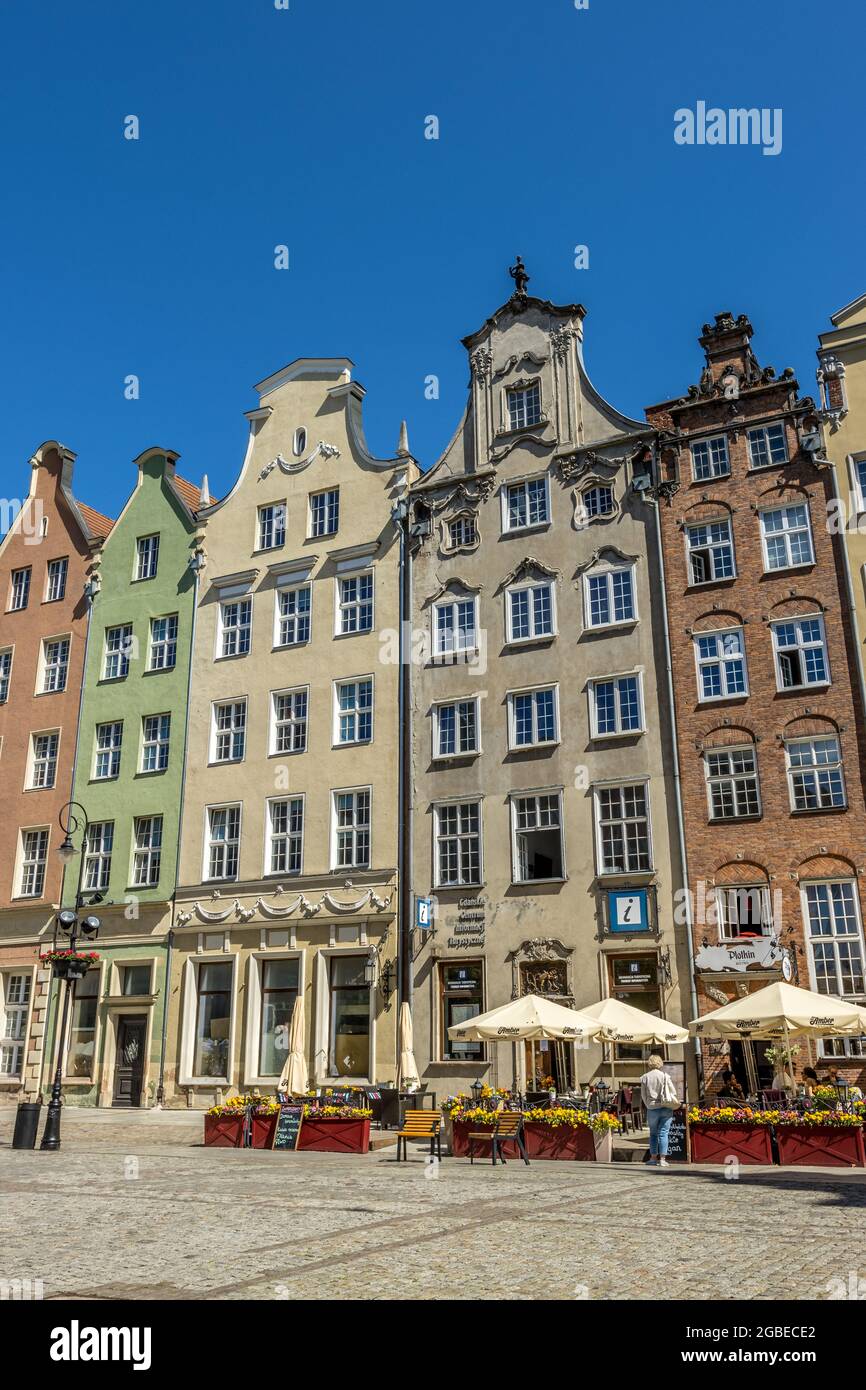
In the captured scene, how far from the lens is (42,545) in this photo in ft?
140

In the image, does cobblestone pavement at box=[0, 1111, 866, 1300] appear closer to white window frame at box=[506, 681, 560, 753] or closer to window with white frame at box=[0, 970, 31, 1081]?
white window frame at box=[506, 681, 560, 753]

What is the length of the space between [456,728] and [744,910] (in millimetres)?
9268

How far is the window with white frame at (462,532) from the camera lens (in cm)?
3350

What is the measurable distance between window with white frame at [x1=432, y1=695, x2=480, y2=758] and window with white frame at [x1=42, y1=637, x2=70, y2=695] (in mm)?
14956

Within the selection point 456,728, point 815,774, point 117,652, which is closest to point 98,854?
point 117,652

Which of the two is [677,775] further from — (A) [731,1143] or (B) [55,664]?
(B) [55,664]

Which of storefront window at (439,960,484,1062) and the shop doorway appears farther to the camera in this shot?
the shop doorway

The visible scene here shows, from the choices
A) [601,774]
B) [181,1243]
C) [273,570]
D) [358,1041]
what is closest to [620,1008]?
[601,774]

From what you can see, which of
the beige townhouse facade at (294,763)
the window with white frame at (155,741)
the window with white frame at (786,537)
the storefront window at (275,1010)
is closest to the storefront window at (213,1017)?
the beige townhouse facade at (294,763)

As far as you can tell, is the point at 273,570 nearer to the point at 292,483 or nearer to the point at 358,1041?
the point at 292,483

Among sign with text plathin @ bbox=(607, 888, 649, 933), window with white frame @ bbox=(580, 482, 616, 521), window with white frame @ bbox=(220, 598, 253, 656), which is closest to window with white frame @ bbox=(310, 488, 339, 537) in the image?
window with white frame @ bbox=(220, 598, 253, 656)

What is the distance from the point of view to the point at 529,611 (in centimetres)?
3181

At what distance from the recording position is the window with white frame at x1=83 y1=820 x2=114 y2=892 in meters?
36.8
